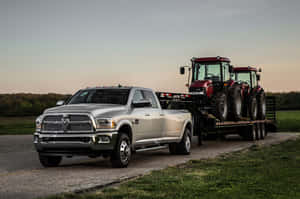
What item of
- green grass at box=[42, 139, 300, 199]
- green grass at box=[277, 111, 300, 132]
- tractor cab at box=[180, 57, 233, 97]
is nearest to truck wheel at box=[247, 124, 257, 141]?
tractor cab at box=[180, 57, 233, 97]

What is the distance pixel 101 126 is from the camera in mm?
12242

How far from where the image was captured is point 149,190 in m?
8.88

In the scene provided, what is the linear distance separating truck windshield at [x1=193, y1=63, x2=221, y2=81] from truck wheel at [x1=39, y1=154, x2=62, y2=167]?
12097 mm

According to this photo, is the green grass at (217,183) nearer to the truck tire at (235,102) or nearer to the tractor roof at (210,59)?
the truck tire at (235,102)

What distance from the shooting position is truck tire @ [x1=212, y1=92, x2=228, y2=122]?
71.8 feet

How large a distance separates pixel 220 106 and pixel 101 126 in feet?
34.9

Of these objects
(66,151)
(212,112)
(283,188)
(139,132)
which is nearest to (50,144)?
(66,151)

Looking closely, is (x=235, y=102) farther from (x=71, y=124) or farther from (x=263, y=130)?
(x=71, y=124)

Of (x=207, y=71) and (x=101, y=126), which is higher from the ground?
(x=207, y=71)

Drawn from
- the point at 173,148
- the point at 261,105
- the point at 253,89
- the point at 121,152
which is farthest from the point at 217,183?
the point at 261,105

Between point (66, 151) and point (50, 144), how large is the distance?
44 cm

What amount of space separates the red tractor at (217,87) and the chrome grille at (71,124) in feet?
32.6

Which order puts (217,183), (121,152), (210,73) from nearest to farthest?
(217,183) → (121,152) → (210,73)

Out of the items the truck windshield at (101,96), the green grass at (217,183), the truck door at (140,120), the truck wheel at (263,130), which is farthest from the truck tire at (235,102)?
the truck windshield at (101,96)
